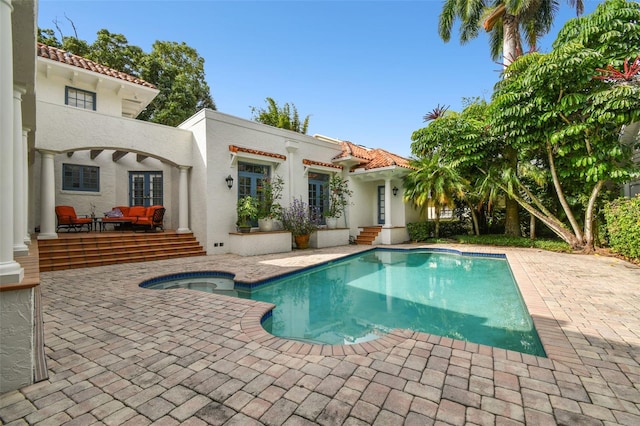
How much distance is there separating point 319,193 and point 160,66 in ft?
59.7

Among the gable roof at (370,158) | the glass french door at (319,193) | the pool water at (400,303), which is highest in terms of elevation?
the gable roof at (370,158)

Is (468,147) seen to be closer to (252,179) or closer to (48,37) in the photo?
(252,179)

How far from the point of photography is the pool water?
14.9ft

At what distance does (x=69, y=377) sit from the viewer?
8.91ft

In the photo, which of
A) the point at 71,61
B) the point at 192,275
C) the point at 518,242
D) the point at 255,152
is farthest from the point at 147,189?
the point at 518,242

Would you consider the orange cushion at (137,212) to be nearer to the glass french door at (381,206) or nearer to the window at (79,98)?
the window at (79,98)

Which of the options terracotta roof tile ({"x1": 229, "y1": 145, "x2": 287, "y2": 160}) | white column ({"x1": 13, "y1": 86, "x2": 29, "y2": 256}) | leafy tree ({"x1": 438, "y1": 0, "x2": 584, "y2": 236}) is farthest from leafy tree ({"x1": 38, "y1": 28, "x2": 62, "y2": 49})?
leafy tree ({"x1": 438, "y1": 0, "x2": 584, "y2": 236})

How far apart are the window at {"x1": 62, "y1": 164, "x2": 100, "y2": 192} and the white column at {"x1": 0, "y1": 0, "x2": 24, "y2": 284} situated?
41.8 feet

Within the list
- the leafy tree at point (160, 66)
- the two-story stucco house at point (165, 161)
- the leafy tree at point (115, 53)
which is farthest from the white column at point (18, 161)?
the leafy tree at point (115, 53)

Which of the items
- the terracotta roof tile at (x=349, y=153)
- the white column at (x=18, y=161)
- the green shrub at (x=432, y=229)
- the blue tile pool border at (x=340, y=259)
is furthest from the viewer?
the green shrub at (x=432, y=229)

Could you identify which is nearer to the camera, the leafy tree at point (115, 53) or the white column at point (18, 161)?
the white column at point (18, 161)

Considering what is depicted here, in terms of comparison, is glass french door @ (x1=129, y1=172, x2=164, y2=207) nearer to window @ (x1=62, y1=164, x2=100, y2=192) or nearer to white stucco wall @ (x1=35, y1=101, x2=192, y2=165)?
window @ (x1=62, y1=164, x2=100, y2=192)

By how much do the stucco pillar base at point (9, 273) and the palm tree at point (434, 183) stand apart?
45.2 ft

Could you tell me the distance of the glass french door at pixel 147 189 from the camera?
14.1 m
